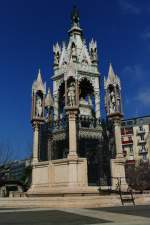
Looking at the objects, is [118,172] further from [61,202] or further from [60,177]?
[61,202]

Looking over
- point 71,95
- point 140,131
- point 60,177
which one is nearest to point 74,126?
point 71,95

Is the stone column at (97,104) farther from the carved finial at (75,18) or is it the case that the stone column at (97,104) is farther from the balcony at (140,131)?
the balcony at (140,131)

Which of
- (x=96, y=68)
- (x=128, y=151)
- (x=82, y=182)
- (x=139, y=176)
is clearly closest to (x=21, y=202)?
(x=82, y=182)

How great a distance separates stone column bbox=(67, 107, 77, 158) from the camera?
88.7 feet

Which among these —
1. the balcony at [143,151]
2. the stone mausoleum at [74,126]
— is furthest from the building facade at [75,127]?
the balcony at [143,151]

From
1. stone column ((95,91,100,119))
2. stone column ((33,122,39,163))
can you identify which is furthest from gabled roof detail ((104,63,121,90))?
stone column ((33,122,39,163))

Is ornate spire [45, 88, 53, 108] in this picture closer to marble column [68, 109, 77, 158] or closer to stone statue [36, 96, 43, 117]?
stone statue [36, 96, 43, 117]

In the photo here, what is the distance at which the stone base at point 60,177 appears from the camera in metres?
26.3

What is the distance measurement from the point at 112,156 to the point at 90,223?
17.2 meters

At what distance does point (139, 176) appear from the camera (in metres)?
83.7

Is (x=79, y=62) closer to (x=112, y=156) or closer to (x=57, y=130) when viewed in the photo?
(x=57, y=130)

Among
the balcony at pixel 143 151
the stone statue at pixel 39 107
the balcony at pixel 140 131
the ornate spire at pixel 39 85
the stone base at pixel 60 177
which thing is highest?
the balcony at pixel 140 131

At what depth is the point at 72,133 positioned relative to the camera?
27688 mm

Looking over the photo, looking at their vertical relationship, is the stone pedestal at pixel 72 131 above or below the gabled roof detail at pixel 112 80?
below
